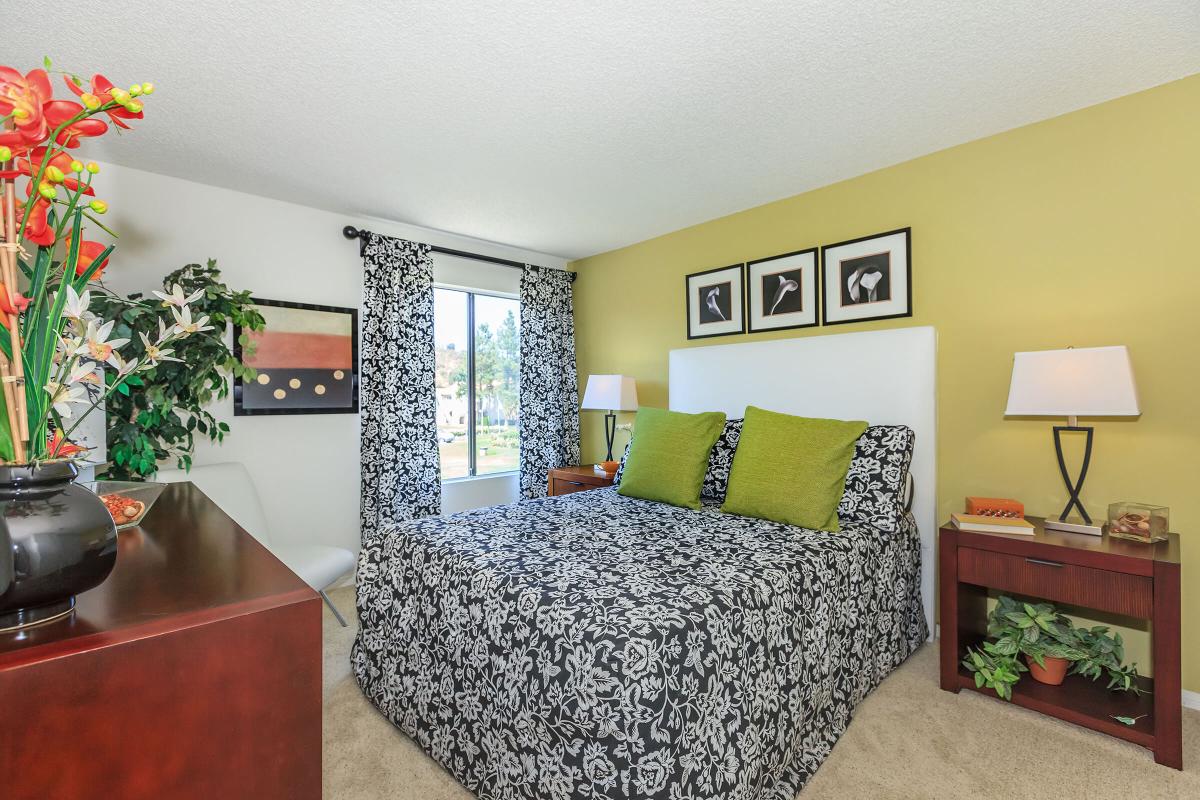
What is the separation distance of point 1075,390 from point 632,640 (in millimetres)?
1976

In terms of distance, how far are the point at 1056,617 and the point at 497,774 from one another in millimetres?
2341

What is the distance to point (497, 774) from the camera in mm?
1649

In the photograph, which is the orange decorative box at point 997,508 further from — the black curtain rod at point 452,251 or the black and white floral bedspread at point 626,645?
the black curtain rod at point 452,251

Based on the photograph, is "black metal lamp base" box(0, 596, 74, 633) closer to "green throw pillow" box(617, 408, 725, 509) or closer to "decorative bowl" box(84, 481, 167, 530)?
"decorative bowl" box(84, 481, 167, 530)

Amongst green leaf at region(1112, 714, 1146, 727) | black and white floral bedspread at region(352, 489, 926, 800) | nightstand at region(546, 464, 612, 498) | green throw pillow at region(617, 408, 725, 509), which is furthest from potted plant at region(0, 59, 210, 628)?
nightstand at region(546, 464, 612, 498)

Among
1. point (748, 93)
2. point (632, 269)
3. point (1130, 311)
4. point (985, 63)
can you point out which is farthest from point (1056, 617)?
point (632, 269)

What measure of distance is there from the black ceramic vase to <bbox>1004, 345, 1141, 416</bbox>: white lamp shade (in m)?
2.77

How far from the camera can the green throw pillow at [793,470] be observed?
2.39 metres

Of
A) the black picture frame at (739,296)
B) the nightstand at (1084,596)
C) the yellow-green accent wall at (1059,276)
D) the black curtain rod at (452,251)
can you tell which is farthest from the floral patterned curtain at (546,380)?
the nightstand at (1084,596)

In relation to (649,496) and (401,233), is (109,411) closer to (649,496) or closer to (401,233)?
(401,233)

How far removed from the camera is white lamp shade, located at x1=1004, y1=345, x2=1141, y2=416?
2.01 m

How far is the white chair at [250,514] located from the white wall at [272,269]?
0.39 meters

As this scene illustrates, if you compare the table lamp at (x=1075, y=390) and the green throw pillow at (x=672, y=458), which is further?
the green throw pillow at (x=672, y=458)

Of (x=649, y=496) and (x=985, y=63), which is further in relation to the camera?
(x=649, y=496)
